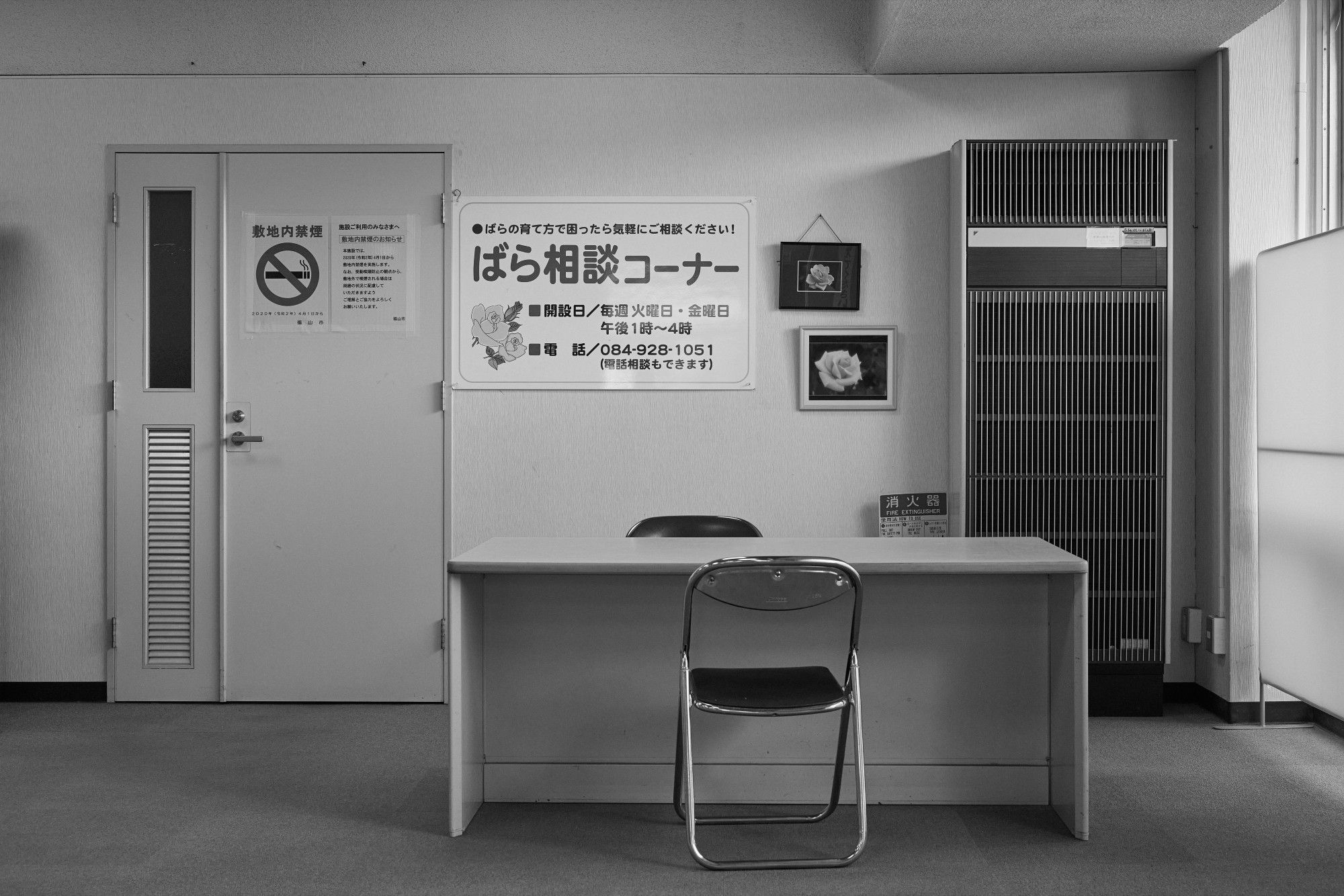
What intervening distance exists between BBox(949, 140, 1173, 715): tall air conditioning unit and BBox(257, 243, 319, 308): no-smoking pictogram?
2.65 meters

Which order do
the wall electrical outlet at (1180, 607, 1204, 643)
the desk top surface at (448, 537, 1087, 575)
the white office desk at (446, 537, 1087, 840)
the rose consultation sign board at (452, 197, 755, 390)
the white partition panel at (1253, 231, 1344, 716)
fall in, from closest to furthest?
the desk top surface at (448, 537, 1087, 575) → the white office desk at (446, 537, 1087, 840) → the white partition panel at (1253, 231, 1344, 716) → the wall electrical outlet at (1180, 607, 1204, 643) → the rose consultation sign board at (452, 197, 755, 390)

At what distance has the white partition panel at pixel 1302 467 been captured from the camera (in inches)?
131

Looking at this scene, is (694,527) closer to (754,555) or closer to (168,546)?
(754,555)

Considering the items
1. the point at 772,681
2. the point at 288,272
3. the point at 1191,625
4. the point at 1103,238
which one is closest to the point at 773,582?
the point at 772,681

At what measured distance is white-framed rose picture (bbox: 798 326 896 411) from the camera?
4.09m

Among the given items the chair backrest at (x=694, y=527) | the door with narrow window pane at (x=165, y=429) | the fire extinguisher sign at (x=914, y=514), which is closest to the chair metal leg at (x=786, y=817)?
the chair backrest at (x=694, y=527)

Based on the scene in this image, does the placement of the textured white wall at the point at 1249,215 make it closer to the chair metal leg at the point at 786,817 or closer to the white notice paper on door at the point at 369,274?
the chair metal leg at the point at 786,817

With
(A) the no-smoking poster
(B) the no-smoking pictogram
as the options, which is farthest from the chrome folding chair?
(B) the no-smoking pictogram

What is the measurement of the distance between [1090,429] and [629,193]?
2.08 metres

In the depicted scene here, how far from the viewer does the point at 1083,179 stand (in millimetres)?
3852

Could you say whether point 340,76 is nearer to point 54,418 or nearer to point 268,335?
point 268,335

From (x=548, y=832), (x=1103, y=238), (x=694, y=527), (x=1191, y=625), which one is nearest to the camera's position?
(x=548, y=832)

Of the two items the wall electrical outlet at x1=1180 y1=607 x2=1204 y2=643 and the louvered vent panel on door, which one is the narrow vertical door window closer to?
the louvered vent panel on door

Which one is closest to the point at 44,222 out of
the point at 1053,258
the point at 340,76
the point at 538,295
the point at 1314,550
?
the point at 340,76
